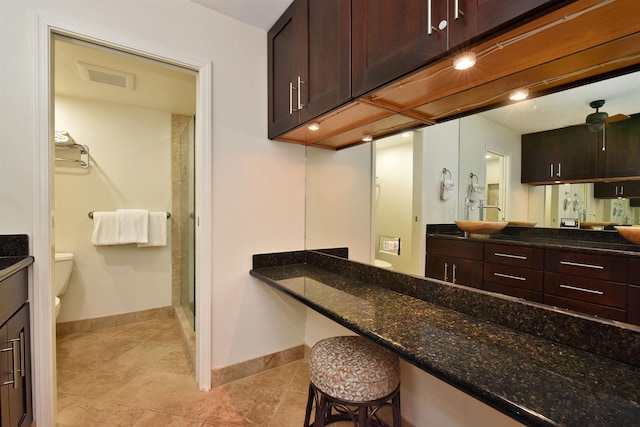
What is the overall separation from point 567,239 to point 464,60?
68 centimetres

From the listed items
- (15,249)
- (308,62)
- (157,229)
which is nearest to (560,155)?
(308,62)

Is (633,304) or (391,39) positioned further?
(391,39)

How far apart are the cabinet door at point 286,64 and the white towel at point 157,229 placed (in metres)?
1.69

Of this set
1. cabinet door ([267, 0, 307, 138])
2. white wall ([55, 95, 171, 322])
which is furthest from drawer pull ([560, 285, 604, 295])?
white wall ([55, 95, 171, 322])

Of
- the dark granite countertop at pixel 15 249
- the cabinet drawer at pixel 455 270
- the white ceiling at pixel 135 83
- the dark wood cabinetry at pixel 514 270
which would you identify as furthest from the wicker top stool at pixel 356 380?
the white ceiling at pixel 135 83

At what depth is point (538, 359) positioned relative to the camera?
0.76 meters

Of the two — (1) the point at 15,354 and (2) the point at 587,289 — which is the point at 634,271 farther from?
(1) the point at 15,354

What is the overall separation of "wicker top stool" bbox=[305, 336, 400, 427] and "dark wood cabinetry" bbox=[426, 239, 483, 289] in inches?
17.0

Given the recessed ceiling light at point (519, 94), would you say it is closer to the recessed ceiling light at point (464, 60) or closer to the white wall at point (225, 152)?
the recessed ceiling light at point (464, 60)

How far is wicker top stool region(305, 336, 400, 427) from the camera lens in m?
1.08

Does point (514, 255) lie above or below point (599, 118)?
below

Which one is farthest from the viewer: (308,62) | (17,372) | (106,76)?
(106,76)

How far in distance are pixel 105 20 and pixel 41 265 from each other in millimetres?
1303

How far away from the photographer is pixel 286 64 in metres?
1.74
